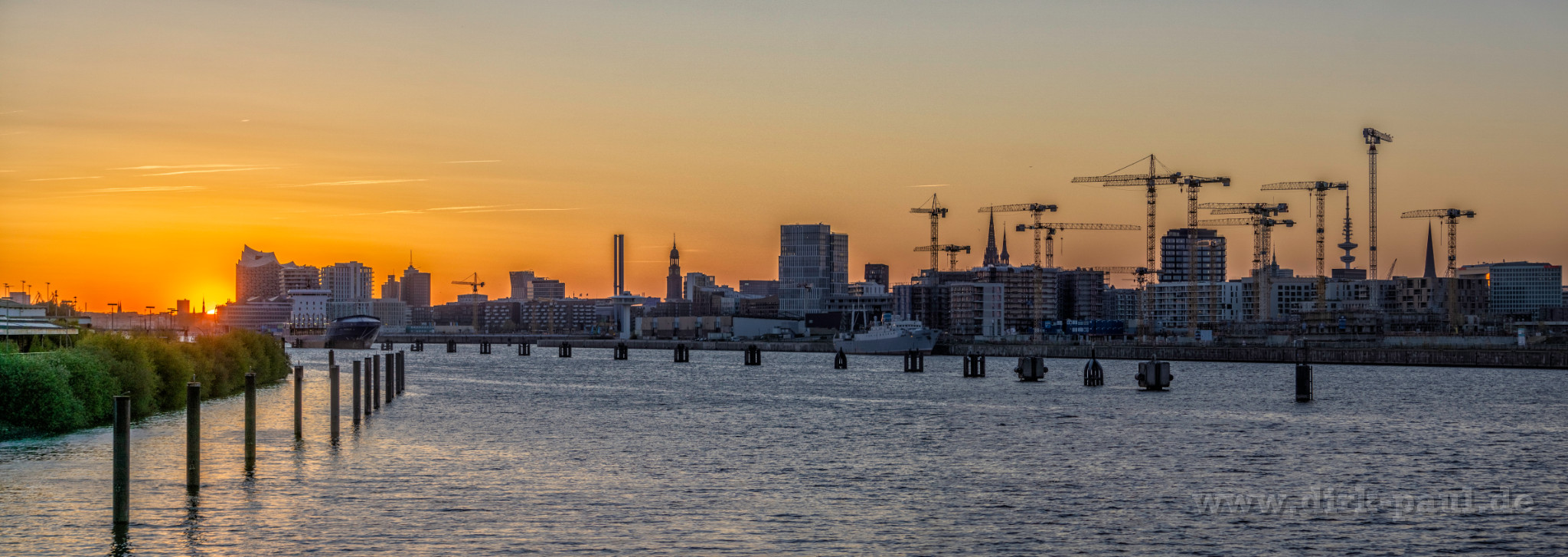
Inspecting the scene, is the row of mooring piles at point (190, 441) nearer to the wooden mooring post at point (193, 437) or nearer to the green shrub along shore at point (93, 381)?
the wooden mooring post at point (193, 437)

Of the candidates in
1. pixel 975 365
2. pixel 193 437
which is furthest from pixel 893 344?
pixel 193 437

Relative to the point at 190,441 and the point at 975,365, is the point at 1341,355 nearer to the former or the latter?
the point at 975,365

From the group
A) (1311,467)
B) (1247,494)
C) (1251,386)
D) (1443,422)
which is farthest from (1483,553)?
(1251,386)

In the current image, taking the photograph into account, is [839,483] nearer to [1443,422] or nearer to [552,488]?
[552,488]

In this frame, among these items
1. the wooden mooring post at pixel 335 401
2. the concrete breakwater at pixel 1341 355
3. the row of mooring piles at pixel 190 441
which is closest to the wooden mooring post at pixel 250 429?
the row of mooring piles at pixel 190 441

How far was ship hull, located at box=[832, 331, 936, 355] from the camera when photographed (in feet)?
577

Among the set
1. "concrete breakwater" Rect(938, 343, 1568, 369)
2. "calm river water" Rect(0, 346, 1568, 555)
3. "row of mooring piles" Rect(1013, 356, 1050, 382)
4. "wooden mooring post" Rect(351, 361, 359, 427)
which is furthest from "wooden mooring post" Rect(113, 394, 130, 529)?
"concrete breakwater" Rect(938, 343, 1568, 369)

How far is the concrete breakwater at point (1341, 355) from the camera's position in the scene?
11900 centimetres

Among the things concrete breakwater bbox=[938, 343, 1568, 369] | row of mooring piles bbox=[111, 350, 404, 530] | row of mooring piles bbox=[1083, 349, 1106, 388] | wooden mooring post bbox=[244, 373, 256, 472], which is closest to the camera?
row of mooring piles bbox=[111, 350, 404, 530]

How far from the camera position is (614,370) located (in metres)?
127

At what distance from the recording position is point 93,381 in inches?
1695

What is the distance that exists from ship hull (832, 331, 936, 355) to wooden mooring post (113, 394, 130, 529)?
150195 mm

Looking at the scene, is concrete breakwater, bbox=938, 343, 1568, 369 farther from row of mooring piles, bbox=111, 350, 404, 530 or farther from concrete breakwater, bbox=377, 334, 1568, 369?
row of mooring piles, bbox=111, 350, 404, 530

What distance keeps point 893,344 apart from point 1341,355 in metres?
60.4
